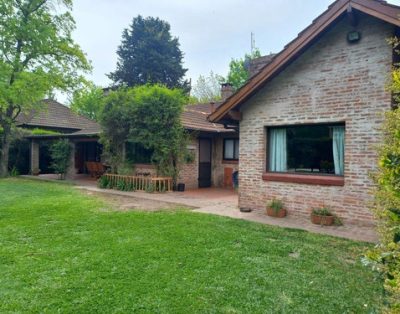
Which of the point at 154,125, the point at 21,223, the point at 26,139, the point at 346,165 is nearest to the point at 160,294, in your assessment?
the point at 21,223

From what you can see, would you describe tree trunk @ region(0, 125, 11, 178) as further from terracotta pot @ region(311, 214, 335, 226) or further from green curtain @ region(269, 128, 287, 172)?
terracotta pot @ region(311, 214, 335, 226)

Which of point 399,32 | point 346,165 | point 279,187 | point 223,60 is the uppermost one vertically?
point 223,60

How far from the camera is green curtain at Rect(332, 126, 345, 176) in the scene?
7.24 m

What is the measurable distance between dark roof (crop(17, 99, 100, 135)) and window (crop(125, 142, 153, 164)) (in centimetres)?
814

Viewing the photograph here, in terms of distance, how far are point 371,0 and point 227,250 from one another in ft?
18.5

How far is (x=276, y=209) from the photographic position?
786 cm

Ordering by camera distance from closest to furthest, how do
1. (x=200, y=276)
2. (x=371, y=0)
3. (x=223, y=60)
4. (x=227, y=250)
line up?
(x=200, y=276) < (x=227, y=250) < (x=371, y=0) < (x=223, y=60)

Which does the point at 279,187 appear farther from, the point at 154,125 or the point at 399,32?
the point at 154,125

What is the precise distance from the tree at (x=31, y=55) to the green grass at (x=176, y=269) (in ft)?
43.5

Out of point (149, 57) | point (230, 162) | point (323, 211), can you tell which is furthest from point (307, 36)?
point (149, 57)

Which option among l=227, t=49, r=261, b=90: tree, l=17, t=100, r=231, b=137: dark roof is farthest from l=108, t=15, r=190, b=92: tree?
l=227, t=49, r=261, b=90: tree

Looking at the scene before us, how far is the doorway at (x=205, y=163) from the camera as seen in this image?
14.7m

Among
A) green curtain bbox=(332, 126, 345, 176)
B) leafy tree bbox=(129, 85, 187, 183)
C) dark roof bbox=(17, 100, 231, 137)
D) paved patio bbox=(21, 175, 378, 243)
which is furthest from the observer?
dark roof bbox=(17, 100, 231, 137)

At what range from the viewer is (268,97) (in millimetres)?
8289
